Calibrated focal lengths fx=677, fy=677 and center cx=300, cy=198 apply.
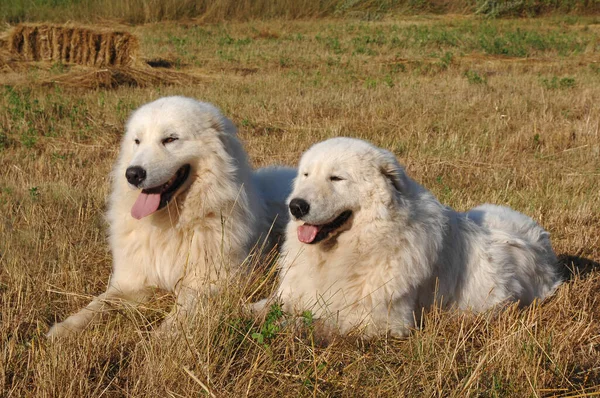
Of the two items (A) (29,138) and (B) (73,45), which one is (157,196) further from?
(B) (73,45)

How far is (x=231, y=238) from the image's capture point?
435cm

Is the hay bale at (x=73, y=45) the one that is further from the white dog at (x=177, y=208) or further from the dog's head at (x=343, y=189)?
the dog's head at (x=343, y=189)

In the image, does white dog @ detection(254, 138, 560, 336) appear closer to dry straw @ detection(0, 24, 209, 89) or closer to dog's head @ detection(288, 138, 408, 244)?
dog's head @ detection(288, 138, 408, 244)

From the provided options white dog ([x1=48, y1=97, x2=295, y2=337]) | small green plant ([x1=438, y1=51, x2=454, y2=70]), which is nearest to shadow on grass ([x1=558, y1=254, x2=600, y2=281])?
white dog ([x1=48, y1=97, x2=295, y2=337])

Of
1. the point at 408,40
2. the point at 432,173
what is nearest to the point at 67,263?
the point at 432,173

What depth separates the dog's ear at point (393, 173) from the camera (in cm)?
365

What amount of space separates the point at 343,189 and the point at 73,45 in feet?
38.4

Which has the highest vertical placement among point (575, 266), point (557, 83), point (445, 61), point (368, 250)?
point (368, 250)

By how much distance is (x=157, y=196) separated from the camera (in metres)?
4.20

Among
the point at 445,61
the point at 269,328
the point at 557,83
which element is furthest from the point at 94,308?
the point at 445,61

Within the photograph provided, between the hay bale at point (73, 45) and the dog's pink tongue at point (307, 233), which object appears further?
the hay bale at point (73, 45)

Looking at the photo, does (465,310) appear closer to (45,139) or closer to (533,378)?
(533,378)

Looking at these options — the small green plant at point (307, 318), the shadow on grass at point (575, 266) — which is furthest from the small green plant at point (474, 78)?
the small green plant at point (307, 318)

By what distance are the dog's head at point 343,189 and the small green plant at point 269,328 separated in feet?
1.68
